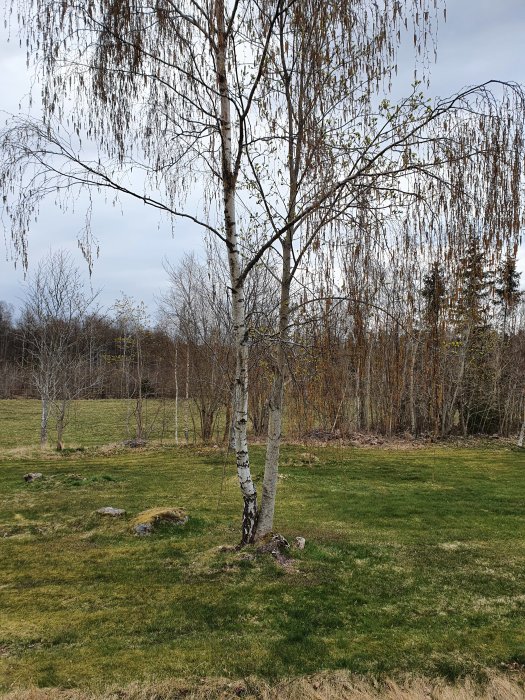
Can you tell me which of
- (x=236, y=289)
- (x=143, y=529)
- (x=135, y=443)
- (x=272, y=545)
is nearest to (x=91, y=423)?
(x=135, y=443)

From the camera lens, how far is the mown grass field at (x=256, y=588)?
3520 millimetres

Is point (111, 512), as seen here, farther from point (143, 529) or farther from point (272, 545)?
point (272, 545)

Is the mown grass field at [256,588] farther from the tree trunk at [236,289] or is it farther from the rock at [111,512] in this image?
the tree trunk at [236,289]

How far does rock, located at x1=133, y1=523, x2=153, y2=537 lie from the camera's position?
6.63m

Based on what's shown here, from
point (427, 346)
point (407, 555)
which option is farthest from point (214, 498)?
point (427, 346)

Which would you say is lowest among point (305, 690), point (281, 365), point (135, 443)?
point (135, 443)

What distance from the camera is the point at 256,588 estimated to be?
186 inches

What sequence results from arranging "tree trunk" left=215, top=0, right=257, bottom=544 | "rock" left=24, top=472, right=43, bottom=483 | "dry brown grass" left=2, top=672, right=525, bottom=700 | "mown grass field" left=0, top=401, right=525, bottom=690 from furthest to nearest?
"rock" left=24, top=472, right=43, bottom=483 → "tree trunk" left=215, top=0, right=257, bottom=544 → "mown grass field" left=0, top=401, right=525, bottom=690 → "dry brown grass" left=2, top=672, right=525, bottom=700

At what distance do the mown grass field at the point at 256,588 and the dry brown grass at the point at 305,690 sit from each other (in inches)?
5.4

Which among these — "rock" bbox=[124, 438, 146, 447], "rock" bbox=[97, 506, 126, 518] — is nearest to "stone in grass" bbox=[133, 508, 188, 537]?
"rock" bbox=[97, 506, 126, 518]

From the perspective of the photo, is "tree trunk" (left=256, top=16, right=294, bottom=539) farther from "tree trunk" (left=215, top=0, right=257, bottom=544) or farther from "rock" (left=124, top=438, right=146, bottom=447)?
"rock" (left=124, top=438, right=146, bottom=447)

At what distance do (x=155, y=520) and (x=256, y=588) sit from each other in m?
2.56

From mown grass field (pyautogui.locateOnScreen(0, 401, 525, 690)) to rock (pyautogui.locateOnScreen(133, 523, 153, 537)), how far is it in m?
0.13

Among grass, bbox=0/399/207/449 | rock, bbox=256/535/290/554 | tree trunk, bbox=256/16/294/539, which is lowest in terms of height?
grass, bbox=0/399/207/449
